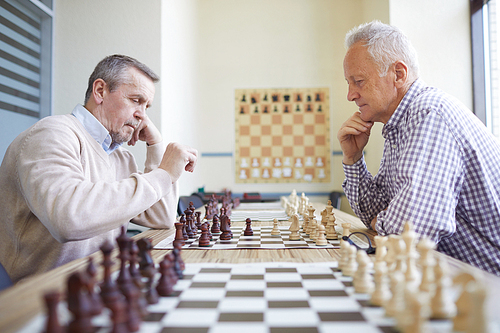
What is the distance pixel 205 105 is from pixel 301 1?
2041 millimetres

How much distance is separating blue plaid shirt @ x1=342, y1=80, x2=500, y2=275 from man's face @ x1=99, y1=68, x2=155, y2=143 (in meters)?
1.18

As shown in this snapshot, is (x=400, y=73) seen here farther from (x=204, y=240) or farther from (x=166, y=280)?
(x=166, y=280)

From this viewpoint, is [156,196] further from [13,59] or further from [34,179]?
[13,59]

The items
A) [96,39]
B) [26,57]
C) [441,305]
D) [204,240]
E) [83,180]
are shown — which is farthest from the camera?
[96,39]

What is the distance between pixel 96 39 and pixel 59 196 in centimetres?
263

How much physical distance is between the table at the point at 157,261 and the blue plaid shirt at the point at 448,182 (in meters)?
0.21

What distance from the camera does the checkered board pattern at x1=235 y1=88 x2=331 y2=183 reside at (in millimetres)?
5152

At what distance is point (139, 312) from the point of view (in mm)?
613

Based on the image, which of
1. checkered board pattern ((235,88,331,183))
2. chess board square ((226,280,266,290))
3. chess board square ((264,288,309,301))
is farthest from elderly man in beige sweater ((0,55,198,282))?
checkered board pattern ((235,88,331,183))

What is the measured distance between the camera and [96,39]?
10.7 ft

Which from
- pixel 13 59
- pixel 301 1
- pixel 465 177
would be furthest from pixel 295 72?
pixel 465 177

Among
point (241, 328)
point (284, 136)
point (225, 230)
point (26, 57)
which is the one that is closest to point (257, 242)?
point (225, 230)

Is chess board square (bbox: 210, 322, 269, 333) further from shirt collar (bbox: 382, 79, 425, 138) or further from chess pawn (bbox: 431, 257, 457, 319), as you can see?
shirt collar (bbox: 382, 79, 425, 138)

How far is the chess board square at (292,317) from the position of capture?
622 mm
